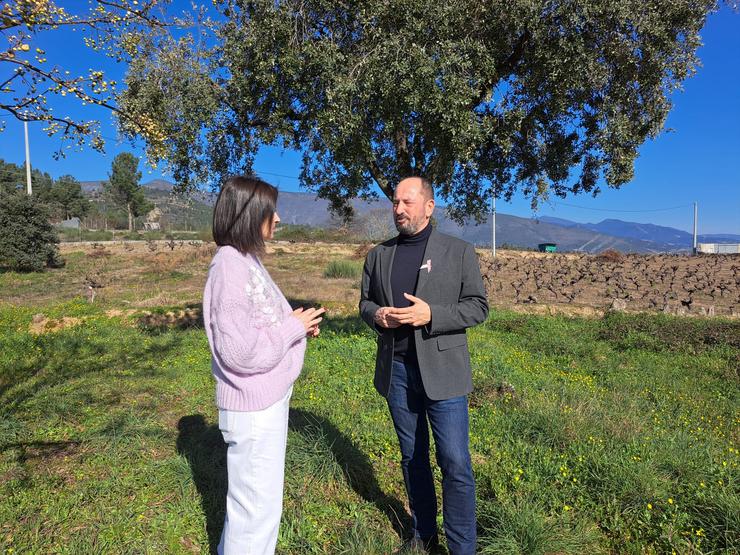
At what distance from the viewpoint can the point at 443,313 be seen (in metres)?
2.46

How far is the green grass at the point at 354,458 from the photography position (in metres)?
2.92

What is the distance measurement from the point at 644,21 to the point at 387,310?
257 inches

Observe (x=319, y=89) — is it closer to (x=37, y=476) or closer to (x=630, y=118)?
(x=630, y=118)

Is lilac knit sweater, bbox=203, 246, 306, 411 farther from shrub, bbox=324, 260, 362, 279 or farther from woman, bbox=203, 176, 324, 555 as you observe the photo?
shrub, bbox=324, 260, 362, 279

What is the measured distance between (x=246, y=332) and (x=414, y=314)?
0.92m

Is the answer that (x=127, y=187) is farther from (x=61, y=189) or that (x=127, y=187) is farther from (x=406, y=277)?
(x=406, y=277)

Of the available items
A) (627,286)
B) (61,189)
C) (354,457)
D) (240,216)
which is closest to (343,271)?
(627,286)

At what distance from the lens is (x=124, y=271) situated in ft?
76.6

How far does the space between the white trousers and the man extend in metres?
0.83

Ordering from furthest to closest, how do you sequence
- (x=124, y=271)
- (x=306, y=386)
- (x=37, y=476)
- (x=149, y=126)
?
1. (x=124, y=271)
2. (x=306, y=386)
3. (x=149, y=126)
4. (x=37, y=476)

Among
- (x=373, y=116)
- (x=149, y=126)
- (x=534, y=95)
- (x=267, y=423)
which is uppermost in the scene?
(x=534, y=95)

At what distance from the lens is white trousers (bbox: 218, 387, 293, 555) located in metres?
2.06

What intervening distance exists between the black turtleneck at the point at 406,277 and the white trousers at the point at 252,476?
2.79 feet

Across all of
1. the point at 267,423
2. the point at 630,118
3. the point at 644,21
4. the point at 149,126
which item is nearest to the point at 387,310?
the point at 267,423
